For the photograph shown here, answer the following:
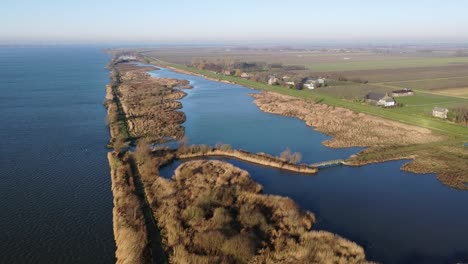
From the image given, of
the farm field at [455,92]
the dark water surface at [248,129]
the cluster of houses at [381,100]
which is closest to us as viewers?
the dark water surface at [248,129]

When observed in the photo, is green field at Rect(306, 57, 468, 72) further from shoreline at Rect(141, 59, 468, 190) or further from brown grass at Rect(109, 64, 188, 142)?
shoreline at Rect(141, 59, 468, 190)

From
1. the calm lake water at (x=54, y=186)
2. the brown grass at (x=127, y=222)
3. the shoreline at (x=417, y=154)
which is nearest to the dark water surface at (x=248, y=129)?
the shoreline at (x=417, y=154)

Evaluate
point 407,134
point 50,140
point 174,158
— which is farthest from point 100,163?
point 407,134

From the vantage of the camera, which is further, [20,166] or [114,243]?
[20,166]

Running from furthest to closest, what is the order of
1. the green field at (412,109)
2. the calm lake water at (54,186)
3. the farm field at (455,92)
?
the farm field at (455,92)
the green field at (412,109)
the calm lake water at (54,186)

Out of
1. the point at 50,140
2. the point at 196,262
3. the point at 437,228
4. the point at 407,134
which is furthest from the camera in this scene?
the point at 407,134

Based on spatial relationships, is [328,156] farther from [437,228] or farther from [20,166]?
[20,166]

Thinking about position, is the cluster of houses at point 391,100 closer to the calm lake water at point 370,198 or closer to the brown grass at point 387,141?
the brown grass at point 387,141

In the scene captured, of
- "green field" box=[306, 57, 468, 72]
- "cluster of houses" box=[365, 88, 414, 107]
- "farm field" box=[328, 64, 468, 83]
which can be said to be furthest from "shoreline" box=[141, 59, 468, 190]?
"green field" box=[306, 57, 468, 72]
